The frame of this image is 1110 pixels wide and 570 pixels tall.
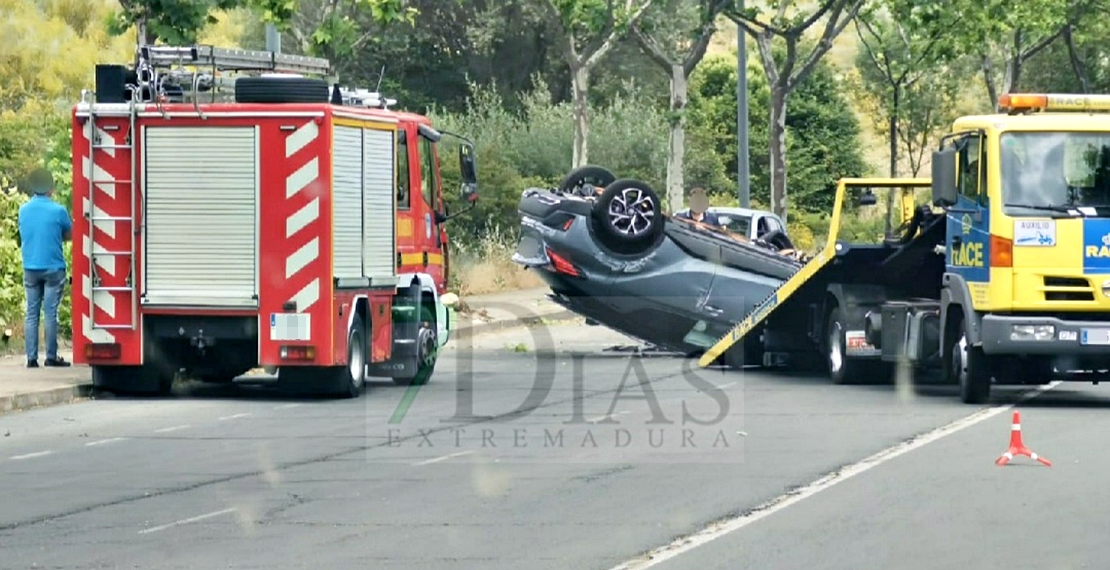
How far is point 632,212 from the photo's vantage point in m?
22.6

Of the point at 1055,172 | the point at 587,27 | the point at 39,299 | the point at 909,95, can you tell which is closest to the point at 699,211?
the point at 1055,172

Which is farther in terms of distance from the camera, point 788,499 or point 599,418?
point 599,418

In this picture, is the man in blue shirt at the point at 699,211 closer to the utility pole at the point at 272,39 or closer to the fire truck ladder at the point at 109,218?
the utility pole at the point at 272,39

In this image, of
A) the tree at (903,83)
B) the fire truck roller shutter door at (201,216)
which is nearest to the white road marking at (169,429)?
the fire truck roller shutter door at (201,216)

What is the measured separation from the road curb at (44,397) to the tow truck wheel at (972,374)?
26.8ft

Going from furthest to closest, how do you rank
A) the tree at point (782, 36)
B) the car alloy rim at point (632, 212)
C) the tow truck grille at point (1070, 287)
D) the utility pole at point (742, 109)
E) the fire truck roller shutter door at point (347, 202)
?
the utility pole at point (742, 109) < the tree at point (782, 36) < the car alloy rim at point (632, 212) < the tow truck grille at point (1070, 287) < the fire truck roller shutter door at point (347, 202)

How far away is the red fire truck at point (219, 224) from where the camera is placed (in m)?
17.9

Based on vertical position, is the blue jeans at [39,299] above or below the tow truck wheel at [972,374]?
above

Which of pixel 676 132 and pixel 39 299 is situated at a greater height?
pixel 676 132

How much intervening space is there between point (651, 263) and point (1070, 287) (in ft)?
18.9

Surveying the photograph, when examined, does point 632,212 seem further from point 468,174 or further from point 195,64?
point 195,64

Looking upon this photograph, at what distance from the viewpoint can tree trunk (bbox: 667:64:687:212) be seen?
38.0 metres

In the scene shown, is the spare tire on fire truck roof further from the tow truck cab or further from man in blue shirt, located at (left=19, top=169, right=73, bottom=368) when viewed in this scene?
the tow truck cab

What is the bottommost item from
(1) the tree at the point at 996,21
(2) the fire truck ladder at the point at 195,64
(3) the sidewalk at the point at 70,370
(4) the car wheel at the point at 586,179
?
(3) the sidewalk at the point at 70,370
